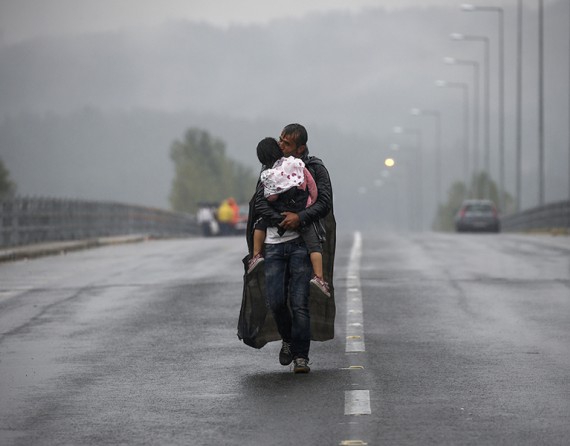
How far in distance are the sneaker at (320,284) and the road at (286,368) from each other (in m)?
0.58

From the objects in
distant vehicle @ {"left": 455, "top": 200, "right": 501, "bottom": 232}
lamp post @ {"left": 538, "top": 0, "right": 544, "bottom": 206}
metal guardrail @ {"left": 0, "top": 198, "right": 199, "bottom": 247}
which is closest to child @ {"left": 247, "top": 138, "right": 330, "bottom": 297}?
metal guardrail @ {"left": 0, "top": 198, "right": 199, "bottom": 247}

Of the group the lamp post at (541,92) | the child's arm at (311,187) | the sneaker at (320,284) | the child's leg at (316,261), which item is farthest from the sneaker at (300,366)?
the lamp post at (541,92)

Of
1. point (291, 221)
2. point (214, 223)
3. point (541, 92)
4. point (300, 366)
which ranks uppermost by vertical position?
point (541, 92)

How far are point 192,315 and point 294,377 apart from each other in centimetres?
450

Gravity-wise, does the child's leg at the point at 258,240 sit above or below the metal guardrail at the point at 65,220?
above

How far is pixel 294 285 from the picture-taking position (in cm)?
996

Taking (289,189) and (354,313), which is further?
(354,313)

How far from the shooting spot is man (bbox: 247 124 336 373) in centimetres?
988

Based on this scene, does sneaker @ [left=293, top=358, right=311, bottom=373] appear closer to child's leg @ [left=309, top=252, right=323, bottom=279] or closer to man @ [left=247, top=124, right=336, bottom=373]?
man @ [left=247, top=124, right=336, bottom=373]

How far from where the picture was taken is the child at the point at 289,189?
9.84 m

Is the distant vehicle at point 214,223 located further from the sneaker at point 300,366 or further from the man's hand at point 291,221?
the man's hand at point 291,221

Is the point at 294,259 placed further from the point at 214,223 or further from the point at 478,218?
the point at 214,223

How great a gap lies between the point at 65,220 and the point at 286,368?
25279mm

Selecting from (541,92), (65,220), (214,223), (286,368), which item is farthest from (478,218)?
(286,368)
